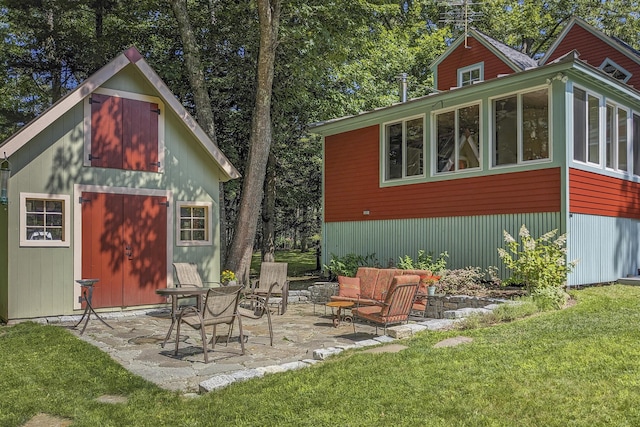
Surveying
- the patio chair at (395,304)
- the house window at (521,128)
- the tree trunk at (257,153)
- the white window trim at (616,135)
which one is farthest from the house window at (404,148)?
the patio chair at (395,304)

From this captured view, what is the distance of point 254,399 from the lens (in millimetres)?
4402

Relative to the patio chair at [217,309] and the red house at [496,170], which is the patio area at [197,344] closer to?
the patio chair at [217,309]

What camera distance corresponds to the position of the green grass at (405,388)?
12.6 ft

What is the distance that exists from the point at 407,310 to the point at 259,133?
6.89 metres

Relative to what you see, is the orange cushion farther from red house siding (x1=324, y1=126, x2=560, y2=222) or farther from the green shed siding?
red house siding (x1=324, y1=126, x2=560, y2=222)

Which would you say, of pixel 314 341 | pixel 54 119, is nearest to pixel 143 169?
pixel 54 119

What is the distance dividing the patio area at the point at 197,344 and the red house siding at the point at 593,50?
47.0ft

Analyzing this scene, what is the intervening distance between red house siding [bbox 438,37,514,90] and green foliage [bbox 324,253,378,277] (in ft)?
30.9

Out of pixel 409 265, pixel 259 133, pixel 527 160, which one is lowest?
pixel 409 265

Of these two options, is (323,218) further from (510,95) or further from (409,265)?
(510,95)

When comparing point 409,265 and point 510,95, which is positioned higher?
point 510,95

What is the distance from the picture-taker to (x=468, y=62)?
65.2 feet

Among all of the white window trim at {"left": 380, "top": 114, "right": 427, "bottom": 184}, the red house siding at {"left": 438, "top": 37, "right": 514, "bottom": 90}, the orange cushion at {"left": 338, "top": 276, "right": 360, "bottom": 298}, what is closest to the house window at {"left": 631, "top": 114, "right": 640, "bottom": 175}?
the white window trim at {"left": 380, "top": 114, "right": 427, "bottom": 184}

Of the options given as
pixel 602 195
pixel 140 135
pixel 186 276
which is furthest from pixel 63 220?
pixel 602 195
